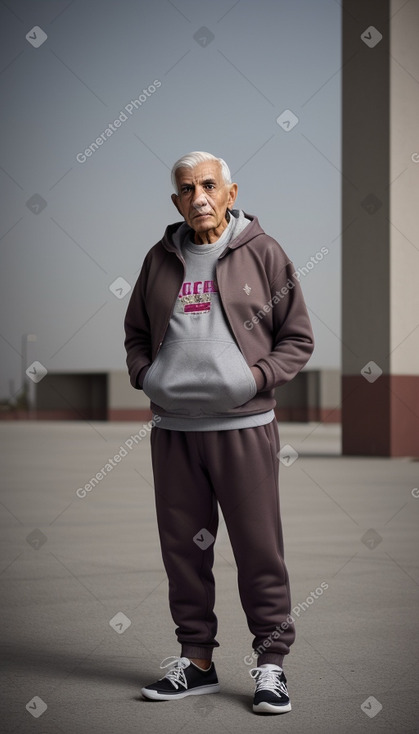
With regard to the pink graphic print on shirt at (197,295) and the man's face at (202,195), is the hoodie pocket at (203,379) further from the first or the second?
the man's face at (202,195)

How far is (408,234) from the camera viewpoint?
1491cm

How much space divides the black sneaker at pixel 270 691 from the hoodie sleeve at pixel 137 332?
107 cm

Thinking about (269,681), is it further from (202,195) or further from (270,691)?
(202,195)

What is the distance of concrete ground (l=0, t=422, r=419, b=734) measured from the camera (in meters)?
3.29

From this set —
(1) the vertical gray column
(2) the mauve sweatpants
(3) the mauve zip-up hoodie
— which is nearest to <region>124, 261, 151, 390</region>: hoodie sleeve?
(3) the mauve zip-up hoodie

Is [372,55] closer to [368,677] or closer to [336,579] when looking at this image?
[336,579]

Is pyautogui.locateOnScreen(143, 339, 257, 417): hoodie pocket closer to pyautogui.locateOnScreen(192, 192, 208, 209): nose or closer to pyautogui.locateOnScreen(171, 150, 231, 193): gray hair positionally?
pyautogui.locateOnScreen(192, 192, 208, 209): nose

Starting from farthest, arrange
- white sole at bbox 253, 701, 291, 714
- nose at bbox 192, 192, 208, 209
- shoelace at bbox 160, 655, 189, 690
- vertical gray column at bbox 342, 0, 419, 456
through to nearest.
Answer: vertical gray column at bbox 342, 0, 419, 456 → shoelace at bbox 160, 655, 189, 690 → nose at bbox 192, 192, 208, 209 → white sole at bbox 253, 701, 291, 714

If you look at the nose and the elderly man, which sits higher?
the nose

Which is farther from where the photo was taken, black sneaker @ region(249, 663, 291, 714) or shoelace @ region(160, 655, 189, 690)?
shoelace @ region(160, 655, 189, 690)

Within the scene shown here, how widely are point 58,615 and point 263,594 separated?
5.41 feet

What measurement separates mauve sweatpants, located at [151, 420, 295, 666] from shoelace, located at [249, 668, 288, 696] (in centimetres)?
5

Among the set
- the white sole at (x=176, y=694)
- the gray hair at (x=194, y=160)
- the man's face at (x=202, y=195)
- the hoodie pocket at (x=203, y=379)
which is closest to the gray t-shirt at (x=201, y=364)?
the hoodie pocket at (x=203, y=379)

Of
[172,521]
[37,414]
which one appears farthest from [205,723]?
[37,414]
